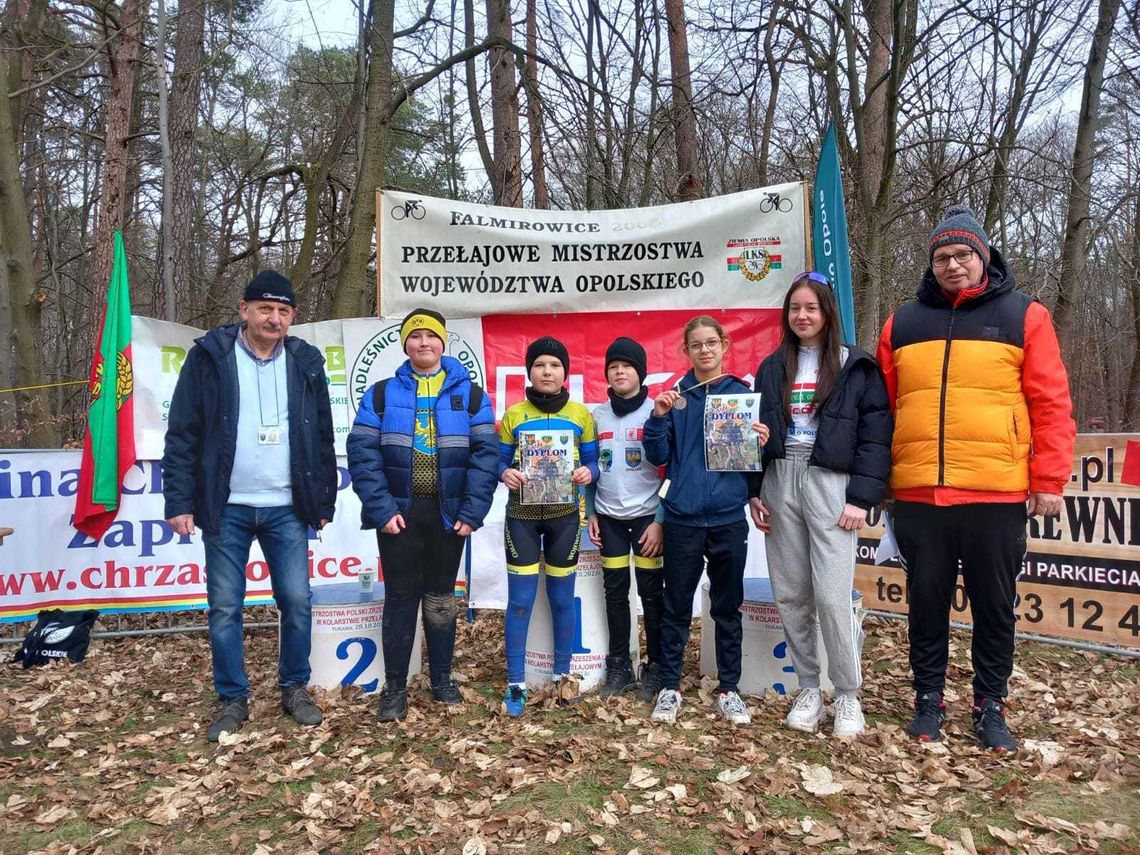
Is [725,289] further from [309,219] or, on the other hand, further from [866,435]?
[309,219]

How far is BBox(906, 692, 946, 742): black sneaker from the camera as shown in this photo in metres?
3.79

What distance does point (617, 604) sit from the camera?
4348 mm

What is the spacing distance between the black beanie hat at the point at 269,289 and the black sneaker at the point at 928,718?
3.67 m

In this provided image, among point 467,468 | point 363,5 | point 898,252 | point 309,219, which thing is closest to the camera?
point 467,468

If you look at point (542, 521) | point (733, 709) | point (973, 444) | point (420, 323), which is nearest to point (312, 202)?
point (420, 323)

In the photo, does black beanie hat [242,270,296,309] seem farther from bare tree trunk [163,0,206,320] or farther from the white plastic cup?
bare tree trunk [163,0,206,320]

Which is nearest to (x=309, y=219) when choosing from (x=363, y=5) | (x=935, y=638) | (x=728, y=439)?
(x=363, y=5)

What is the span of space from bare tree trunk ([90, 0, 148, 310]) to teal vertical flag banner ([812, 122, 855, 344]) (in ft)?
23.9

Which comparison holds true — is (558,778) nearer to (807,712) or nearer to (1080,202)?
(807,712)

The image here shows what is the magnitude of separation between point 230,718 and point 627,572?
6.99 feet

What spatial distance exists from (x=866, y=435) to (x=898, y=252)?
7694 mm

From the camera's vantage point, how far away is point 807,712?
155 inches

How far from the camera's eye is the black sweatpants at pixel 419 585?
13.4ft

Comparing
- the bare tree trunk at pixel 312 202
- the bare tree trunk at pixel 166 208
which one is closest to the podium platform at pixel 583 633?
the bare tree trunk at pixel 166 208
